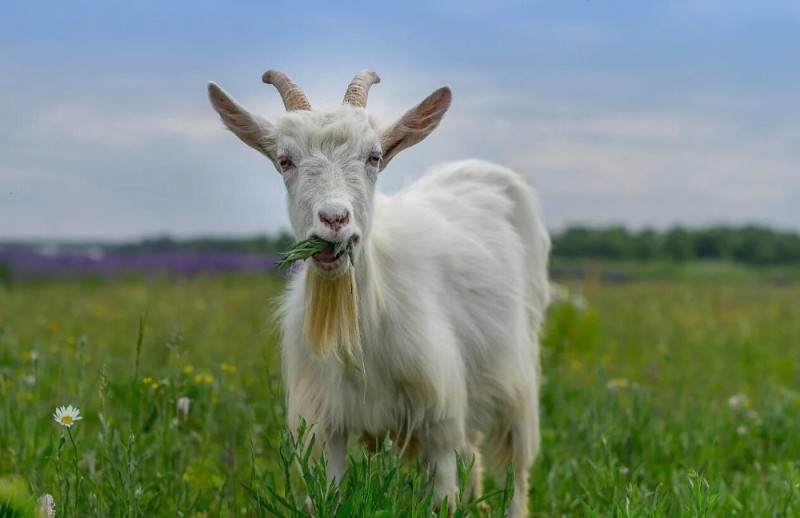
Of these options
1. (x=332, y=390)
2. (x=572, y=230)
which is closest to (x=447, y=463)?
(x=332, y=390)

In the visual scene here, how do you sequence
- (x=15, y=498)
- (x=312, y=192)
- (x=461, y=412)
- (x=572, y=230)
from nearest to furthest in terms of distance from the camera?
(x=15, y=498)
(x=312, y=192)
(x=461, y=412)
(x=572, y=230)

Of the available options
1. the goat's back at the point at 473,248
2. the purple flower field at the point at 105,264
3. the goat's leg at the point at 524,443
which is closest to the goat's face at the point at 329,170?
the goat's back at the point at 473,248

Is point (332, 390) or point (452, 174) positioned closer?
point (332, 390)

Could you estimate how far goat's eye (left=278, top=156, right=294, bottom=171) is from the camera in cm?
389

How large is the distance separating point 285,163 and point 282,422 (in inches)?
57.6

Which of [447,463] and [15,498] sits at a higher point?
[15,498]

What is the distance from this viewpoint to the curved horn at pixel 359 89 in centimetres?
422

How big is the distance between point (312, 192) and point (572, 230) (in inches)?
879

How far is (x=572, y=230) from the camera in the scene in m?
25.5

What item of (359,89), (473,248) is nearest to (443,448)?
(473,248)

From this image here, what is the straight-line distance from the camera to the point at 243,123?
4.17 meters

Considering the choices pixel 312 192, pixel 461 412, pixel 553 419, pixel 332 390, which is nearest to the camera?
pixel 312 192

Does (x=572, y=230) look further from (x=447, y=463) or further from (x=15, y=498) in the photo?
(x=15, y=498)

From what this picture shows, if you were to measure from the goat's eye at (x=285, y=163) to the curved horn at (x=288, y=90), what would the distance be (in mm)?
369
